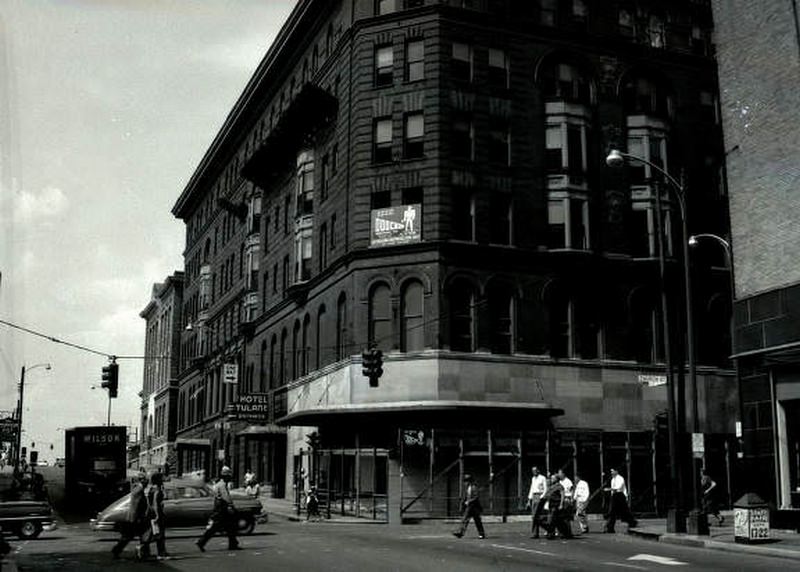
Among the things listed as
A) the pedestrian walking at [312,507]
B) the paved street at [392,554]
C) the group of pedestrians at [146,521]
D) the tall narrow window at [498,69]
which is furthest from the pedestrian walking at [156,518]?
the tall narrow window at [498,69]

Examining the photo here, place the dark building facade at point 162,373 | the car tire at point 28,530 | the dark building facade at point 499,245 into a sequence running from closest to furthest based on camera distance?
the car tire at point 28,530
the dark building facade at point 499,245
the dark building facade at point 162,373

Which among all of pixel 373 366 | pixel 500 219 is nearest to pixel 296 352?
pixel 500 219

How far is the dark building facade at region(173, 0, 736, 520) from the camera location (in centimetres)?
3988

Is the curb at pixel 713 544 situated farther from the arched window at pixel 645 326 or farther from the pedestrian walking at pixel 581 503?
the arched window at pixel 645 326

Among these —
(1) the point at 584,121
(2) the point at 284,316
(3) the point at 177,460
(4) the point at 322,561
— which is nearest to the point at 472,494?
(4) the point at 322,561

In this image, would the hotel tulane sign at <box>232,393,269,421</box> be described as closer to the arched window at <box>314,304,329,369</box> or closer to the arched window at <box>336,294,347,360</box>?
the arched window at <box>314,304,329,369</box>

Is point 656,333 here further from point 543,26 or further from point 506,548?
point 506,548

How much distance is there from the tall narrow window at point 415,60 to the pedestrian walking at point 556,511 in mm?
22244

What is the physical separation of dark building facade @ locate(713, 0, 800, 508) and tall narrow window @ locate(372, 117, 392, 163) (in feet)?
51.7

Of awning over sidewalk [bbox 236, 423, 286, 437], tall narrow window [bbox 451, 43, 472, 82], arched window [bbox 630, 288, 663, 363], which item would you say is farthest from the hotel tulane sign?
tall narrow window [bbox 451, 43, 472, 82]

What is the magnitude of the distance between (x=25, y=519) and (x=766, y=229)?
2340cm

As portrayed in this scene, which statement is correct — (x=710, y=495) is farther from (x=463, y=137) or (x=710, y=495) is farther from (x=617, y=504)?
(x=463, y=137)

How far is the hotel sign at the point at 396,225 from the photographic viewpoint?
41375mm

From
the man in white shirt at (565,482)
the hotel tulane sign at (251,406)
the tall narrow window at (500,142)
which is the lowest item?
the man in white shirt at (565,482)
